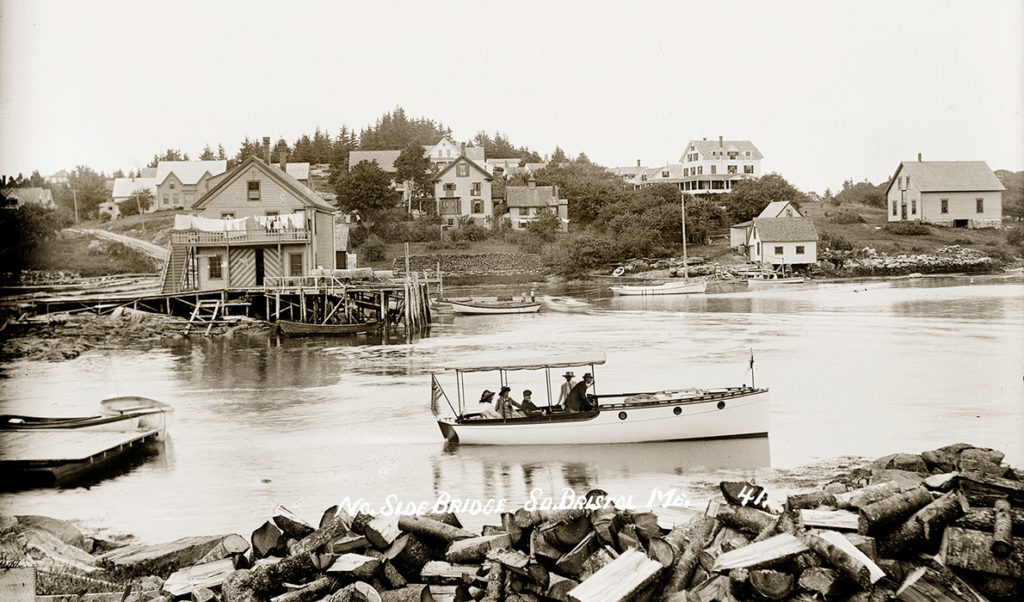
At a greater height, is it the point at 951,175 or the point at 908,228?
the point at 951,175

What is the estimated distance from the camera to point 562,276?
1551 centimetres

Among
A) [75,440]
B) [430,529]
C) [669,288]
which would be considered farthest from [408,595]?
[669,288]

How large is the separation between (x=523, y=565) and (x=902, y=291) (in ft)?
64.1

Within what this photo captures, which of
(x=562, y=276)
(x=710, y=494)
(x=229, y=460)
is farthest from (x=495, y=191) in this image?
(x=710, y=494)

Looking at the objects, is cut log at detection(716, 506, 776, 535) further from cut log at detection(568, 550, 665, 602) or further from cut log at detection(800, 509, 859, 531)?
cut log at detection(568, 550, 665, 602)

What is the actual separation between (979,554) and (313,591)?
3.90m

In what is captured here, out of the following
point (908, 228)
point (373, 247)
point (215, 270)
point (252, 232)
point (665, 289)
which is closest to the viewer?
point (373, 247)

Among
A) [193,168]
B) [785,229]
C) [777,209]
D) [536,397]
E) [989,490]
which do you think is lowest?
[536,397]

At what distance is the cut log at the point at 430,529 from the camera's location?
5.09 metres

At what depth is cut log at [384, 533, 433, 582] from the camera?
4914mm

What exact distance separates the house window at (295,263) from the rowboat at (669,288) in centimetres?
733

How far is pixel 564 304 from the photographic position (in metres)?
18.1

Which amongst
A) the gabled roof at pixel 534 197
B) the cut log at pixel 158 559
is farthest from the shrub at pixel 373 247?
the cut log at pixel 158 559

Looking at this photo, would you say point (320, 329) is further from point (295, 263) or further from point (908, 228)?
point (908, 228)
